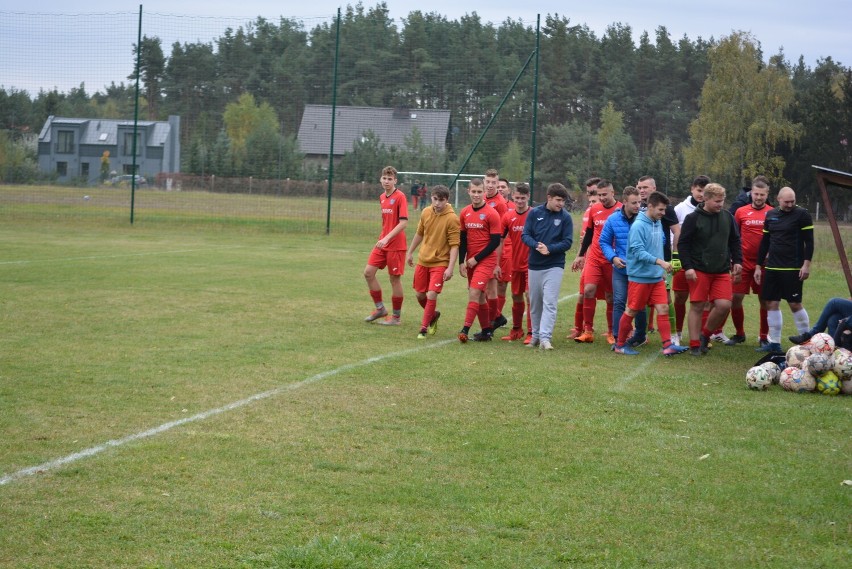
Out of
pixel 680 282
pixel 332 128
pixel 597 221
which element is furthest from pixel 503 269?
pixel 332 128

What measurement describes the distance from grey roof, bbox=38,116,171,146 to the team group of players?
20.6 m

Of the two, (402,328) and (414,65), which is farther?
(414,65)

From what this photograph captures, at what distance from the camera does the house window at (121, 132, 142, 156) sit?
3112cm

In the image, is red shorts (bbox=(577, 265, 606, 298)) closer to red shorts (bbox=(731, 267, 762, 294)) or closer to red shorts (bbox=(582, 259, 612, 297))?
red shorts (bbox=(582, 259, 612, 297))

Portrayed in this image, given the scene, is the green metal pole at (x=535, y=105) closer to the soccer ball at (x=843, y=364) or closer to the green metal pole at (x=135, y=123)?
the green metal pole at (x=135, y=123)

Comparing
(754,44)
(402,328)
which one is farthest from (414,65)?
(754,44)

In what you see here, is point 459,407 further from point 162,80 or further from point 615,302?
point 162,80

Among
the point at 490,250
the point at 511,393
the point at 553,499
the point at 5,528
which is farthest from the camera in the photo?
the point at 490,250

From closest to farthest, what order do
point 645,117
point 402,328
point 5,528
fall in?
point 5,528 → point 402,328 → point 645,117

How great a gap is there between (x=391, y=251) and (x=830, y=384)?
5972 mm

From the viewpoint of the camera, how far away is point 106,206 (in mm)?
31859

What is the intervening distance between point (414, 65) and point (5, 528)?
2665cm

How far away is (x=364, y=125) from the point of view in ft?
98.0

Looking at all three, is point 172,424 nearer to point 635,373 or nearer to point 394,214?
point 635,373
